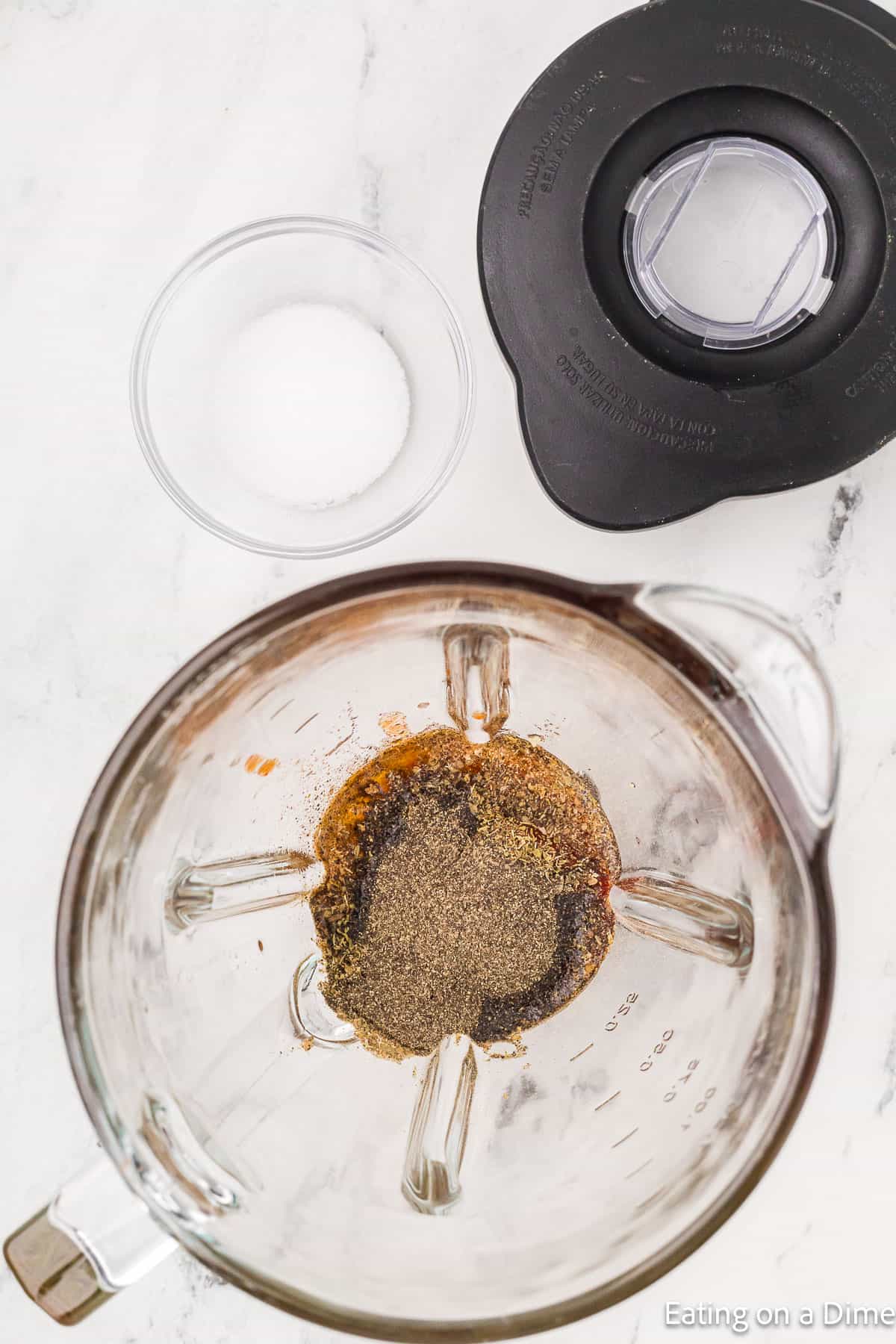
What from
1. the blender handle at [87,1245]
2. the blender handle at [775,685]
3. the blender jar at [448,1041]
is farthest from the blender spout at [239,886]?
the blender handle at [775,685]

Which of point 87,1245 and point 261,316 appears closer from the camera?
point 87,1245

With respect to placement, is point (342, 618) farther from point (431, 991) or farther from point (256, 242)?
point (256, 242)

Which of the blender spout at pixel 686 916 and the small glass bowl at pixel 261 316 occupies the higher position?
the small glass bowl at pixel 261 316

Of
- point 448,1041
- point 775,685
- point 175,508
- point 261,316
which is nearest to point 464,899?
point 448,1041

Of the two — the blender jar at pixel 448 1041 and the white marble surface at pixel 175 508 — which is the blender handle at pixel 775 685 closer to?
the blender jar at pixel 448 1041

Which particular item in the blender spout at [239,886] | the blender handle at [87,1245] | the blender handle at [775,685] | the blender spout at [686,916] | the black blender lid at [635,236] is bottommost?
the blender handle at [87,1245]

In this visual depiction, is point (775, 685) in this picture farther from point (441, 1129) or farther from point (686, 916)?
point (441, 1129)

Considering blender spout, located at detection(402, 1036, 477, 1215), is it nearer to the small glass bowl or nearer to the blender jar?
the blender jar
